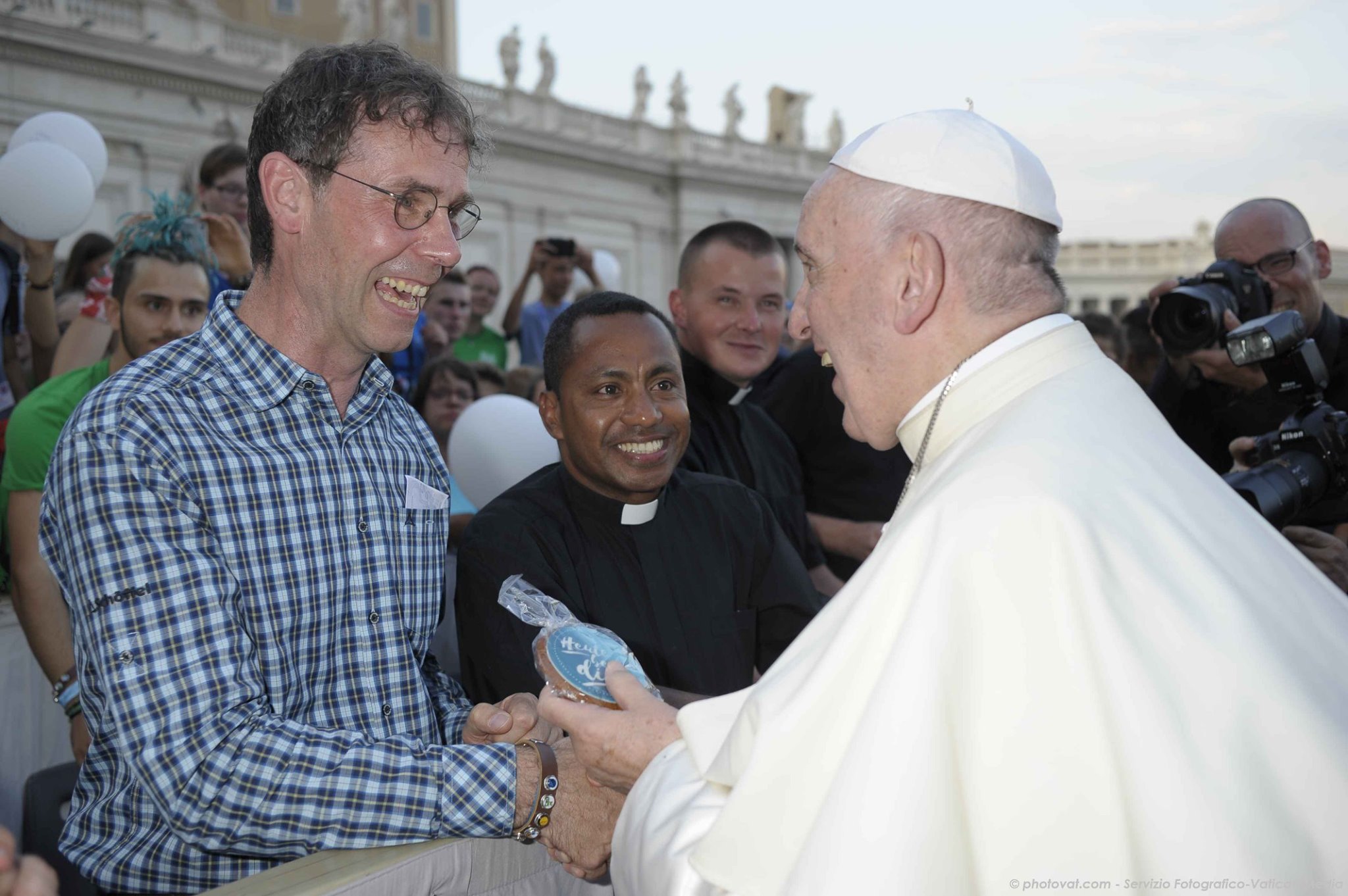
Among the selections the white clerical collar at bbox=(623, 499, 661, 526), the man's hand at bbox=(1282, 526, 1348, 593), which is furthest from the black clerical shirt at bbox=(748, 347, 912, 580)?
the white clerical collar at bbox=(623, 499, 661, 526)

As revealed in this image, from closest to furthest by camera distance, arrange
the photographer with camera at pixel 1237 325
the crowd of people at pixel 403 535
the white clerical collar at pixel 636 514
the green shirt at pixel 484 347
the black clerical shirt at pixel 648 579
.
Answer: the crowd of people at pixel 403 535 < the black clerical shirt at pixel 648 579 < the white clerical collar at pixel 636 514 < the photographer with camera at pixel 1237 325 < the green shirt at pixel 484 347

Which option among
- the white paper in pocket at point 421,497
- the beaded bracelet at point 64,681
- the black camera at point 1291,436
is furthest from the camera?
the black camera at point 1291,436

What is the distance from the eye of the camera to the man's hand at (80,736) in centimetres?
287

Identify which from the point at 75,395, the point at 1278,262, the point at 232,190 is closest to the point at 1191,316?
the point at 1278,262

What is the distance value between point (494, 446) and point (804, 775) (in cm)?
282

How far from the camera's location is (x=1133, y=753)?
1461 mm

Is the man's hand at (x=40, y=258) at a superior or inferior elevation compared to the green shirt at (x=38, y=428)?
superior

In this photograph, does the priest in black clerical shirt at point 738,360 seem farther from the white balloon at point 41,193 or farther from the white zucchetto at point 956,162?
the white balloon at point 41,193

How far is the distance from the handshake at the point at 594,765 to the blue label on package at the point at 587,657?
1.7 inches

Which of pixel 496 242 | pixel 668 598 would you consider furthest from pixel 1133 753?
pixel 496 242

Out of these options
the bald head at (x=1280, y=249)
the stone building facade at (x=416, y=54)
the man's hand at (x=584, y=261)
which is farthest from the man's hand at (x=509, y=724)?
the man's hand at (x=584, y=261)

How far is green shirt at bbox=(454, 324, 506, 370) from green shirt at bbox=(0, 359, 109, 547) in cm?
498

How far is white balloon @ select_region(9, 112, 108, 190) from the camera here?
558 centimetres

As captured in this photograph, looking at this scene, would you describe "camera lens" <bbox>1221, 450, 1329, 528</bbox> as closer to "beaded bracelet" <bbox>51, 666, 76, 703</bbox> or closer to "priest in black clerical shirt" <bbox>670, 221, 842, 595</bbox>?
"priest in black clerical shirt" <bbox>670, 221, 842, 595</bbox>
